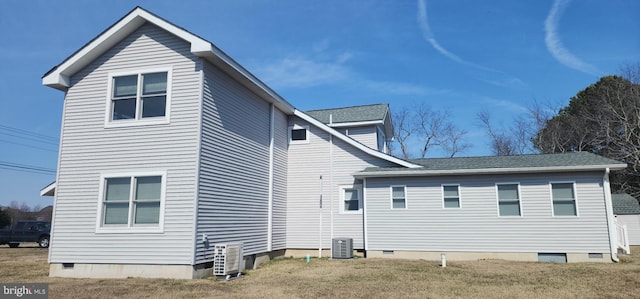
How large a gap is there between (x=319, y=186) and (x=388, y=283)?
22.3 feet

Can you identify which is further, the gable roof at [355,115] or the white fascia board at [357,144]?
the gable roof at [355,115]

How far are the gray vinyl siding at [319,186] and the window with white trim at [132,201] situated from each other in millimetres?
6121

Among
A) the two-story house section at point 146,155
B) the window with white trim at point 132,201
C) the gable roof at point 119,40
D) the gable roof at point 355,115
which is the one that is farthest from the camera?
the gable roof at point 355,115

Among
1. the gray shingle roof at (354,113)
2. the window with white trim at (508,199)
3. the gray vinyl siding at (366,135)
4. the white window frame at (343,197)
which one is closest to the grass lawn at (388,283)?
the window with white trim at (508,199)

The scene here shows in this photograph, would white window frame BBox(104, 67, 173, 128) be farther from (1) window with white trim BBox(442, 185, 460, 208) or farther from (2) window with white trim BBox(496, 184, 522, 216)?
(2) window with white trim BBox(496, 184, 522, 216)

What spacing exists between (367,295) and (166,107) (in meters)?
6.54

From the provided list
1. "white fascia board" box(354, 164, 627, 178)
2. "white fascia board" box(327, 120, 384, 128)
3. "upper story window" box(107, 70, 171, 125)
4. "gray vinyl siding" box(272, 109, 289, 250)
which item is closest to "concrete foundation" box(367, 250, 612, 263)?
"white fascia board" box(354, 164, 627, 178)

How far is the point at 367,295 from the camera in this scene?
23.9 ft

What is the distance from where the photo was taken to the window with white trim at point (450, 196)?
1333 centimetres

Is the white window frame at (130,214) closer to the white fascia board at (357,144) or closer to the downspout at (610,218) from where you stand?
the white fascia board at (357,144)

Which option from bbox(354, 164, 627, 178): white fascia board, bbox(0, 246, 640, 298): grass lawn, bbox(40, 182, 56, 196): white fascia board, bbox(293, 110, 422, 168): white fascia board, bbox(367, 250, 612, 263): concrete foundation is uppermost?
bbox(293, 110, 422, 168): white fascia board

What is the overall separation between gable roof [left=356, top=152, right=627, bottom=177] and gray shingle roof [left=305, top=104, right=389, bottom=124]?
4309 millimetres

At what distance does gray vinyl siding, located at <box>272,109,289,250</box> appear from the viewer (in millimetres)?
14070

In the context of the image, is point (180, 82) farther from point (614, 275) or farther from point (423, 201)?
point (614, 275)
